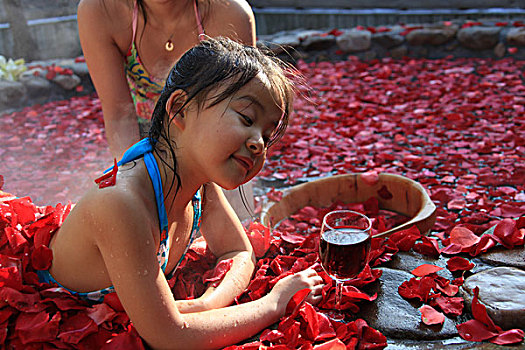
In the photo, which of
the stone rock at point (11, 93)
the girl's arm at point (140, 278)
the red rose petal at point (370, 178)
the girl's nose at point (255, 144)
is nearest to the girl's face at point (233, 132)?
the girl's nose at point (255, 144)

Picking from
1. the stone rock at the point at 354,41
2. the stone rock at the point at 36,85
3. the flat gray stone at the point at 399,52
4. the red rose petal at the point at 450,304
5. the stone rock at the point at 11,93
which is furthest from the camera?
the stone rock at the point at 354,41

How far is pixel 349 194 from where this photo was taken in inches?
111

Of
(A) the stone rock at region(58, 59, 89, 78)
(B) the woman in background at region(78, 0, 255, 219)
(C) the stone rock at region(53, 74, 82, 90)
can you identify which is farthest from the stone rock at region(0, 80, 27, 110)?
(B) the woman in background at region(78, 0, 255, 219)

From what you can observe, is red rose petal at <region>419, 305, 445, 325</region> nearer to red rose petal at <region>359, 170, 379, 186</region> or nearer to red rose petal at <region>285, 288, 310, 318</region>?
red rose petal at <region>285, 288, 310, 318</region>

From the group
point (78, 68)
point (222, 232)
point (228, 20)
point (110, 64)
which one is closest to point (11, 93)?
point (78, 68)

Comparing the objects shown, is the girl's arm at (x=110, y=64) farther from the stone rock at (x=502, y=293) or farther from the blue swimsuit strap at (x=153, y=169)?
A: the stone rock at (x=502, y=293)

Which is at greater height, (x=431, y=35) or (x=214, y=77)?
(x=214, y=77)

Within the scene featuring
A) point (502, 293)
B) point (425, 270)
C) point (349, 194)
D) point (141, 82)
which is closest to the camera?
point (502, 293)

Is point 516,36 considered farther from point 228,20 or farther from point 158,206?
point 158,206

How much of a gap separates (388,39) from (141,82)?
177 inches

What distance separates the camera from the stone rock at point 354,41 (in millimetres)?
6352

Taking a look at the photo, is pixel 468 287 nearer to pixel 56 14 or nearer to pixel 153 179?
pixel 153 179

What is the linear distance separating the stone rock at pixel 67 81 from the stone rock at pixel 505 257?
504 cm

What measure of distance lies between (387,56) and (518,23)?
153cm
